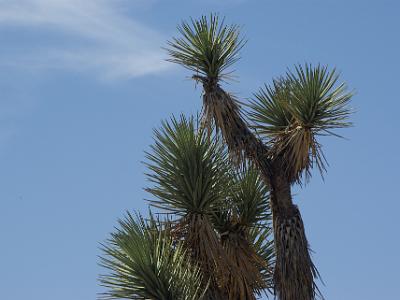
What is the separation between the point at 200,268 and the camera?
574 inches

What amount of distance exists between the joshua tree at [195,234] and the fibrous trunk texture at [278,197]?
21 cm

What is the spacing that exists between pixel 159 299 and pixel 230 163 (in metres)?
2.24

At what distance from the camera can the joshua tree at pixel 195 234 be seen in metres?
13.7

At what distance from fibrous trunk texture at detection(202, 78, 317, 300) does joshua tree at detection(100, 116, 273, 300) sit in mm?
209

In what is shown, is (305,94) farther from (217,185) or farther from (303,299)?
(303,299)

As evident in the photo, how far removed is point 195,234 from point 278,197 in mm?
1205

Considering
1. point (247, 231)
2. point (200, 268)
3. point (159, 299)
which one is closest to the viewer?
point (159, 299)

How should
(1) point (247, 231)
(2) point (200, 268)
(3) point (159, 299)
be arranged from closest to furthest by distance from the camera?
(3) point (159, 299), (2) point (200, 268), (1) point (247, 231)

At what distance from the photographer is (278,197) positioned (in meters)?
15.0

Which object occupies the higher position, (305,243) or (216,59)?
(216,59)

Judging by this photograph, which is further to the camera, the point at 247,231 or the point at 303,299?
the point at 247,231

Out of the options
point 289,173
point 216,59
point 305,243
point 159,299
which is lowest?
point 159,299

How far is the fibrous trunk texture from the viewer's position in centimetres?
1450

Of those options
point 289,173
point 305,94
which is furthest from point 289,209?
point 305,94
